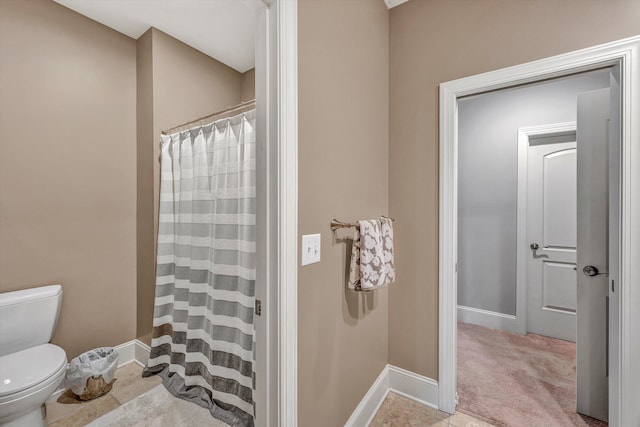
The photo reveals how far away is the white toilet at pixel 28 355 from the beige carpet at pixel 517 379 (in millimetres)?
2346

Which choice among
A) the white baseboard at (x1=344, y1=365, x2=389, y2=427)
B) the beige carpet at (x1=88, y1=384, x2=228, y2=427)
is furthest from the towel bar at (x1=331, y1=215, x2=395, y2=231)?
the beige carpet at (x1=88, y1=384, x2=228, y2=427)

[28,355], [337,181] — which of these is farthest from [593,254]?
[28,355]

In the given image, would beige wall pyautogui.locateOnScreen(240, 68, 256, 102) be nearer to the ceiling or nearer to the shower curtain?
the ceiling

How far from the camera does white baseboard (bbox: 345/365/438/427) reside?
158 centimetres

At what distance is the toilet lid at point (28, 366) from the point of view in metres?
1.32

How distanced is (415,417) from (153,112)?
2799 millimetres

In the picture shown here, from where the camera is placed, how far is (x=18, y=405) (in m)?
1.29

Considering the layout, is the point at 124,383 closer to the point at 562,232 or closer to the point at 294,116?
the point at 294,116

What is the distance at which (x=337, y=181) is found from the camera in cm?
134

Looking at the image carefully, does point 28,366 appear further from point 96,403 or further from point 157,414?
point 157,414

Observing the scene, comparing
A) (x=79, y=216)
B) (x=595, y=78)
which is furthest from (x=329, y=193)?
(x=595, y=78)

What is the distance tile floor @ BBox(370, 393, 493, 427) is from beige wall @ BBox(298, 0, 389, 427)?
216mm

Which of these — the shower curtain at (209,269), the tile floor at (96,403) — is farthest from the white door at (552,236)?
the tile floor at (96,403)

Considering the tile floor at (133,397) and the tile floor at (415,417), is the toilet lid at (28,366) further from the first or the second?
the tile floor at (415,417)
